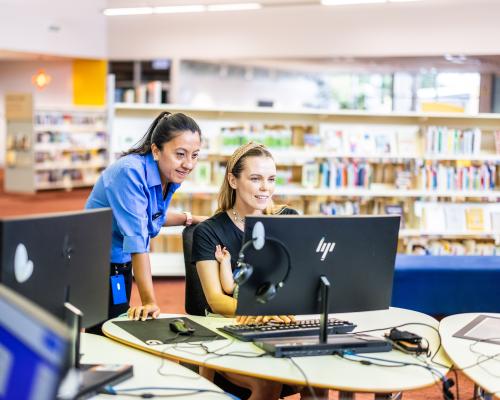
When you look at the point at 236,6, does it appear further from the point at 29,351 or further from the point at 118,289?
the point at 29,351

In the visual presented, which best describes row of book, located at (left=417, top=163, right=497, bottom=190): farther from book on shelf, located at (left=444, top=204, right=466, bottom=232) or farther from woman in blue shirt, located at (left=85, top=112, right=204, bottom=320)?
woman in blue shirt, located at (left=85, top=112, right=204, bottom=320)

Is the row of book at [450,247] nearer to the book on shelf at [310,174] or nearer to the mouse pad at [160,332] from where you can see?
the book on shelf at [310,174]

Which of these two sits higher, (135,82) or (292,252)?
(135,82)

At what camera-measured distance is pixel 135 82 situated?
52.0 feet

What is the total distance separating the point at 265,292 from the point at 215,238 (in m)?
0.73

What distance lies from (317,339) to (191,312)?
2.87ft

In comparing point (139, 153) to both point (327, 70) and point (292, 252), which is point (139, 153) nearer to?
point (292, 252)

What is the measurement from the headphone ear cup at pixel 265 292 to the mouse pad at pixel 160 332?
301 millimetres

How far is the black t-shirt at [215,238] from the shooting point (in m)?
3.00

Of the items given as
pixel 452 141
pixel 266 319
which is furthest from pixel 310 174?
pixel 266 319

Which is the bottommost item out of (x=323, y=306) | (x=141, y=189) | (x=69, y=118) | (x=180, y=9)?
(x=323, y=306)

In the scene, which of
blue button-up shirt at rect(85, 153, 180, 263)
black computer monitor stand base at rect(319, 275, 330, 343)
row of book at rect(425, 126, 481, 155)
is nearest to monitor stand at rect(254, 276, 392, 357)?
black computer monitor stand base at rect(319, 275, 330, 343)

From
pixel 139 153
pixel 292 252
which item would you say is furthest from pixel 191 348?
pixel 139 153

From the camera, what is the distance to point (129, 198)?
2.97 m
